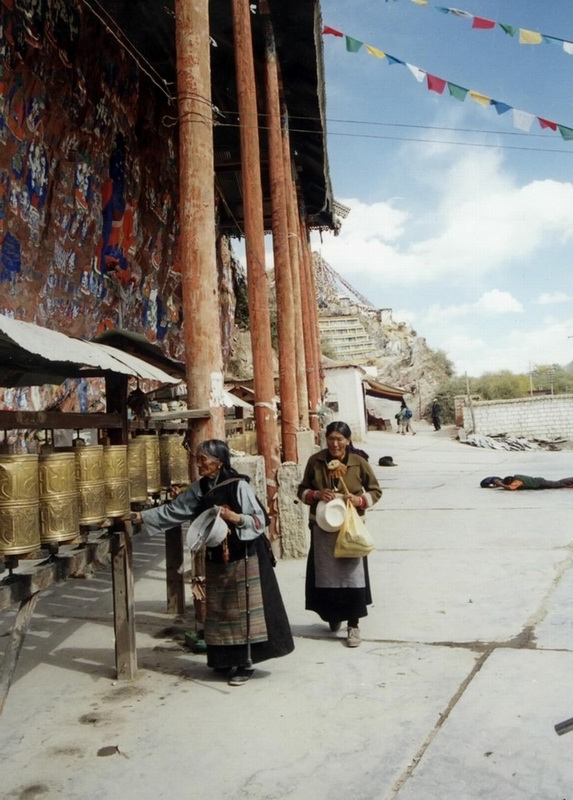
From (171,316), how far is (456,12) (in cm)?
722

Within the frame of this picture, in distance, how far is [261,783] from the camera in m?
2.71

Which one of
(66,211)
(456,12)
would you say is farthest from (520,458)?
(66,211)

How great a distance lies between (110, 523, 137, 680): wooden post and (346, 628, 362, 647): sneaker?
4.29ft

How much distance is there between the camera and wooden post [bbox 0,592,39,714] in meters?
3.14

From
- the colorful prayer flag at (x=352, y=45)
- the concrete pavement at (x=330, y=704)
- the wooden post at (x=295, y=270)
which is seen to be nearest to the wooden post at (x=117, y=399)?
the concrete pavement at (x=330, y=704)

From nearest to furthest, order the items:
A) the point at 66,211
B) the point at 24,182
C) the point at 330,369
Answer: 1. the point at 24,182
2. the point at 66,211
3. the point at 330,369

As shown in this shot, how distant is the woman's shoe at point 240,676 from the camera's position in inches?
151

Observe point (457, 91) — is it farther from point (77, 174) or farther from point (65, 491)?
point (65, 491)

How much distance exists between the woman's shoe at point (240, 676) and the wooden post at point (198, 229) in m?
1.63

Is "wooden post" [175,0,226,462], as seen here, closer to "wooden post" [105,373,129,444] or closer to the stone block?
"wooden post" [105,373,129,444]

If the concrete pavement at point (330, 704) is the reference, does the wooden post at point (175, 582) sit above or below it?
above

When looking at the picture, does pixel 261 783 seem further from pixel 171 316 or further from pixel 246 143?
pixel 171 316

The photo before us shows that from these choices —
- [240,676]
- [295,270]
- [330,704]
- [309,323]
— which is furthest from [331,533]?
[309,323]

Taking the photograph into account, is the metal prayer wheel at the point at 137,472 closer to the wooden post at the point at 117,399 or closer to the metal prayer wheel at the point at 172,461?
the wooden post at the point at 117,399
